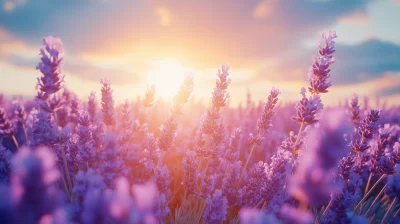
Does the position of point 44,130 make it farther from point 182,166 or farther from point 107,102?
point 182,166

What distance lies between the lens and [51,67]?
3143 millimetres

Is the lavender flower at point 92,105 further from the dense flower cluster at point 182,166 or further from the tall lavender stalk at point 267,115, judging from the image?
the tall lavender stalk at point 267,115

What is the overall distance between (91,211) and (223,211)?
5.57ft

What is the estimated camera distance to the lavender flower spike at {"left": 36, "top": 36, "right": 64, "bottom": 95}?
120 inches

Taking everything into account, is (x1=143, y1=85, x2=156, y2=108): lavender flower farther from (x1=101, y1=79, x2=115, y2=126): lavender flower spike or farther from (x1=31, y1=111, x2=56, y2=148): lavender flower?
(x1=31, y1=111, x2=56, y2=148): lavender flower

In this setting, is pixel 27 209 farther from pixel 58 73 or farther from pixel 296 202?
pixel 296 202

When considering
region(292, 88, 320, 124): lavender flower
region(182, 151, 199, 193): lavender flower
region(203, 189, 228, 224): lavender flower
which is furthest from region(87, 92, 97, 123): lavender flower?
region(292, 88, 320, 124): lavender flower

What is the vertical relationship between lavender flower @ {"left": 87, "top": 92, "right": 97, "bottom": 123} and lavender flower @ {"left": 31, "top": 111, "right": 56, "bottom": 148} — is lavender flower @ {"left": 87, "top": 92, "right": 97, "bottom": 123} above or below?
above

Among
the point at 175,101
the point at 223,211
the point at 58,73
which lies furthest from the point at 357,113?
the point at 58,73

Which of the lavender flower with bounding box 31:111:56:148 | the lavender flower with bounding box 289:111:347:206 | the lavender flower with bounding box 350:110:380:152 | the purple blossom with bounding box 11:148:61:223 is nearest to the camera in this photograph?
the purple blossom with bounding box 11:148:61:223

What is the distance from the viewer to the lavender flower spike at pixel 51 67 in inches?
120

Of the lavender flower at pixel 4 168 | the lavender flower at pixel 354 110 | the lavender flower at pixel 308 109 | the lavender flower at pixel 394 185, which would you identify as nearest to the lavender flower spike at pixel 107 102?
the lavender flower at pixel 4 168

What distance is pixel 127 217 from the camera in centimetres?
132

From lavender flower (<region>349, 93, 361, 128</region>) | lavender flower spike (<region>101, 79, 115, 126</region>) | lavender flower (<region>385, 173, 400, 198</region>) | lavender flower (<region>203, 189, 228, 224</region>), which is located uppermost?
lavender flower spike (<region>101, 79, 115, 126</region>)
